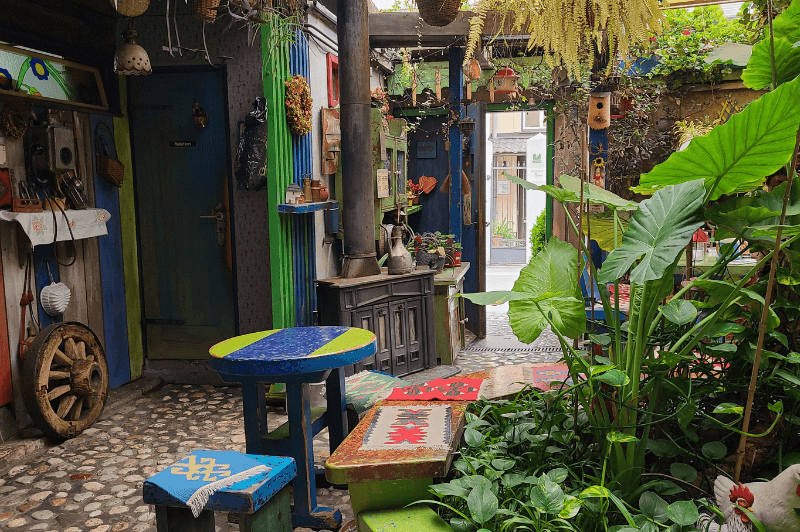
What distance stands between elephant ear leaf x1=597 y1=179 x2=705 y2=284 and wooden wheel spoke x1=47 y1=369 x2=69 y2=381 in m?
3.85

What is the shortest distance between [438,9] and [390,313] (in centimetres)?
258

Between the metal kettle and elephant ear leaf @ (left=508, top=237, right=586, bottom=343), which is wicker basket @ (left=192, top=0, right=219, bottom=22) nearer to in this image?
the metal kettle

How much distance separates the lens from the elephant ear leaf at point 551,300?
5.62ft

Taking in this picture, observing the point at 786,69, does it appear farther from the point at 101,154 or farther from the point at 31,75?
the point at 101,154

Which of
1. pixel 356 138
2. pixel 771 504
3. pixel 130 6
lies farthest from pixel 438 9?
pixel 771 504

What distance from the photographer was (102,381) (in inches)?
181

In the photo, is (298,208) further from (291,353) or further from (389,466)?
(389,466)

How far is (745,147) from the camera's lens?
58.6 inches

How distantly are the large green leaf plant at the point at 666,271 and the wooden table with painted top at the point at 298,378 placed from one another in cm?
111

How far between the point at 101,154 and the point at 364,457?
14.2 ft

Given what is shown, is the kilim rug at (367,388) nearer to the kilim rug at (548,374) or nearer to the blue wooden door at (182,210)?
the kilim rug at (548,374)

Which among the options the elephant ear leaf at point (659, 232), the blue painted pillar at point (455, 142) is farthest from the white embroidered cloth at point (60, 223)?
the elephant ear leaf at point (659, 232)

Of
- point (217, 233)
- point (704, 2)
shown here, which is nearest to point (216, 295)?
point (217, 233)

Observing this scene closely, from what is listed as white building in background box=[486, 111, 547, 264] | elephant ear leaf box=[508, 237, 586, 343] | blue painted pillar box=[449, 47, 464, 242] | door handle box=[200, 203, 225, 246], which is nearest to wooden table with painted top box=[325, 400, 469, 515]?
elephant ear leaf box=[508, 237, 586, 343]
